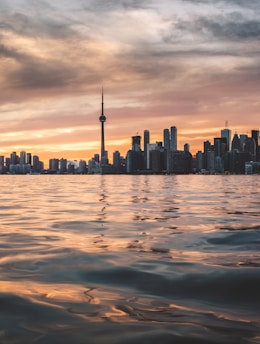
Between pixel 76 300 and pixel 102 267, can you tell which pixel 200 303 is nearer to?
pixel 76 300

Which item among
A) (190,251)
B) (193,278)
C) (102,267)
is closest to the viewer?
(193,278)

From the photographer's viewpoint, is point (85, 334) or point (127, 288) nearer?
point (85, 334)

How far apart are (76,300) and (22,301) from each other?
2.98ft

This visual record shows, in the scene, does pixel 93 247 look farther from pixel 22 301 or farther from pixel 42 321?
pixel 42 321

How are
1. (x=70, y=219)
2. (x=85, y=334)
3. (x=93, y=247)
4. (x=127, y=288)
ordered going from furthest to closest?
(x=70, y=219)
(x=93, y=247)
(x=127, y=288)
(x=85, y=334)

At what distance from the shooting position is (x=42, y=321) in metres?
A: 6.32

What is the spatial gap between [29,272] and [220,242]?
6687 mm

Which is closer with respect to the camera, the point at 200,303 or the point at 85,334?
the point at 85,334

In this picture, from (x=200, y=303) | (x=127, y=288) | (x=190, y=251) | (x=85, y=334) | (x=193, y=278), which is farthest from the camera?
(x=190, y=251)

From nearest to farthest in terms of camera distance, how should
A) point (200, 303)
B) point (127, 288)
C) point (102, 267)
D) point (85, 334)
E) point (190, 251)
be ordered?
1. point (85, 334)
2. point (200, 303)
3. point (127, 288)
4. point (102, 267)
5. point (190, 251)

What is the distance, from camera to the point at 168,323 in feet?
20.5

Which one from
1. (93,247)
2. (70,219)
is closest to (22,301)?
(93,247)

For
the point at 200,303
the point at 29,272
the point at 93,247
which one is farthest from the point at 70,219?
the point at 200,303

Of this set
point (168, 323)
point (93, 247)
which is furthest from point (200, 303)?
point (93, 247)
